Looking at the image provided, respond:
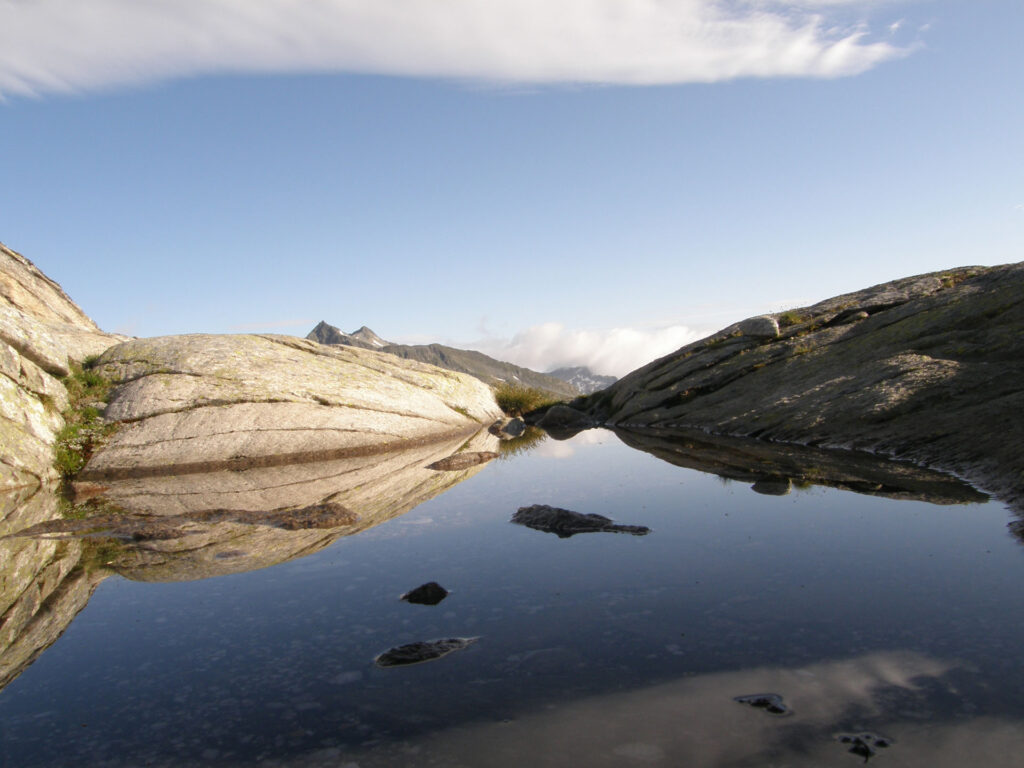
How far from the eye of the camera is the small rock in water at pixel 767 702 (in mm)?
4844

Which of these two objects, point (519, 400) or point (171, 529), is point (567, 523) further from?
point (519, 400)

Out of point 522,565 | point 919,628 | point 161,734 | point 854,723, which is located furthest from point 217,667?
point 919,628

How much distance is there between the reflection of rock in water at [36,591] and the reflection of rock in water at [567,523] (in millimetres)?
6636

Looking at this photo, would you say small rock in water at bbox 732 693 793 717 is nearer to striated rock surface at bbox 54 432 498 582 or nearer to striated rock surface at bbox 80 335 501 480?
striated rock surface at bbox 54 432 498 582

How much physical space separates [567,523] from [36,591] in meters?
7.69

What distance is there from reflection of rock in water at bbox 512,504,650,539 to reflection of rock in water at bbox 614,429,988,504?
12.2 feet

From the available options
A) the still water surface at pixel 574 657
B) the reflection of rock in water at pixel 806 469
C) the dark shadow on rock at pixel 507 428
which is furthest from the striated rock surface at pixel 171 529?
the dark shadow on rock at pixel 507 428

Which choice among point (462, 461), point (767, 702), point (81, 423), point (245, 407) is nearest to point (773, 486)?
point (767, 702)

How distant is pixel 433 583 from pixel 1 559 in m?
7.01

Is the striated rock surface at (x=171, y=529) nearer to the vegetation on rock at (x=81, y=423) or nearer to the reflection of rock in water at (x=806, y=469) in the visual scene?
the vegetation on rock at (x=81, y=423)

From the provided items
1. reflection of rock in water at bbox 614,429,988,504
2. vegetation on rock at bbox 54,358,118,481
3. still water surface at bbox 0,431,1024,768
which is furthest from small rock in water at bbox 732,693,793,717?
vegetation on rock at bbox 54,358,118,481

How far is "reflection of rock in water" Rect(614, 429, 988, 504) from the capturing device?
1161 cm

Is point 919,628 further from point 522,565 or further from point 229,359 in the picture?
point 229,359

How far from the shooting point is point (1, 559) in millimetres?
9711
